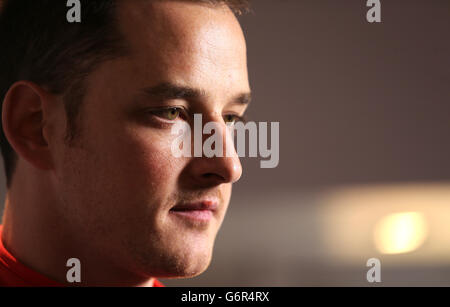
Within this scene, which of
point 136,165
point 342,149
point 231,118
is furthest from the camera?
point 342,149

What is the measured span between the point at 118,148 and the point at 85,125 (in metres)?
0.08

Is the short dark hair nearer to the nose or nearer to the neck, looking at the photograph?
the neck

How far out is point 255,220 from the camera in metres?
1.33

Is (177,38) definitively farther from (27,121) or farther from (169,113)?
(27,121)

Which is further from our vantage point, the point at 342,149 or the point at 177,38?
the point at 342,149

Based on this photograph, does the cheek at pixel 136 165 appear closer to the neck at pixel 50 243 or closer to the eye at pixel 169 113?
the eye at pixel 169 113

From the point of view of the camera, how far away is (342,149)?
1.33m

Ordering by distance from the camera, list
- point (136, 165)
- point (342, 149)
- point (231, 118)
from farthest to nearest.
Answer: point (342, 149), point (231, 118), point (136, 165)

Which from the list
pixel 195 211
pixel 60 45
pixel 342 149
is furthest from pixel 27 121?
pixel 342 149

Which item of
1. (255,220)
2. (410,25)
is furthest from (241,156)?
(410,25)

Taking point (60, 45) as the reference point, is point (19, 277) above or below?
below

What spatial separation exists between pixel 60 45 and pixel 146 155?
30 cm

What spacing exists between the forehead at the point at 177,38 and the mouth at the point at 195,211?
0.26 m
